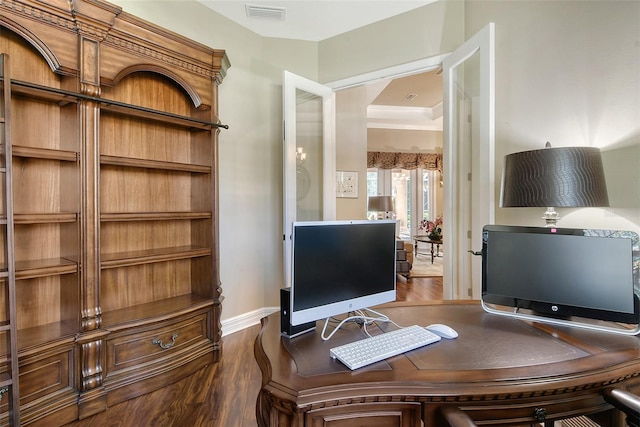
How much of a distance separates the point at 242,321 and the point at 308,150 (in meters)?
1.90

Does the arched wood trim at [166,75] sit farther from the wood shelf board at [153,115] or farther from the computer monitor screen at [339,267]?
the computer monitor screen at [339,267]

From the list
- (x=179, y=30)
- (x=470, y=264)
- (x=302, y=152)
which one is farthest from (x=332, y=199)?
(x=179, y=30)

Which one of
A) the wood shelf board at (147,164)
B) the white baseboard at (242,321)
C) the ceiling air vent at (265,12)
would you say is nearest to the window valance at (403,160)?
the ceiling air vent at (265,12)

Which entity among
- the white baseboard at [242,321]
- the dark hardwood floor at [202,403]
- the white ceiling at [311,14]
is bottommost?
the dark hardwood floor at [202,403]

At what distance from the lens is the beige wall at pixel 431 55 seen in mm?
1643

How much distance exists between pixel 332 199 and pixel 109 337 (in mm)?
2358

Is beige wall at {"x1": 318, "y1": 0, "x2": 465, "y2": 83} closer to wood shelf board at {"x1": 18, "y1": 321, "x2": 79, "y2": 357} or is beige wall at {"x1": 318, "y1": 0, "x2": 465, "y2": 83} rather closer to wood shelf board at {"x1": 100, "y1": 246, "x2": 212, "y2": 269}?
wood shelf board at {"x1": 100, "y1": 246, "x2": 212, "y2": 269}

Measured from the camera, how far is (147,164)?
229cm

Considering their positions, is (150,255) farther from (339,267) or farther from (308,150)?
(308,150)

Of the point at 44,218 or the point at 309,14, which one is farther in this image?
the point at 309,14

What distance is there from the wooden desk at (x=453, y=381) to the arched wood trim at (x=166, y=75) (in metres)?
1.98

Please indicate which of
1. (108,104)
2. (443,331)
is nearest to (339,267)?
(443,331)

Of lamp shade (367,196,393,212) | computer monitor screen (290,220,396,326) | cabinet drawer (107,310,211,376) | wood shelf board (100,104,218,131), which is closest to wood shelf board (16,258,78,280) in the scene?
cabinet drawer (107,310,211,376)

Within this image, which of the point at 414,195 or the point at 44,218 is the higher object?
the point at 414,195
